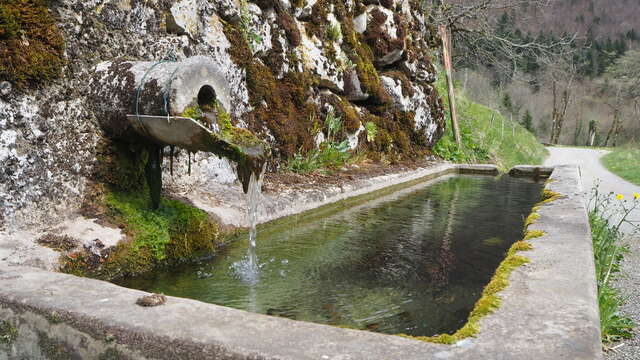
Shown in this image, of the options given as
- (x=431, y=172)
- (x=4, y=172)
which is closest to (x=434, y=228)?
(x=4, y=172)

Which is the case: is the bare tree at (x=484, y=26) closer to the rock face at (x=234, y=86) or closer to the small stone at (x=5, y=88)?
the rock face at (x=234, y=86)

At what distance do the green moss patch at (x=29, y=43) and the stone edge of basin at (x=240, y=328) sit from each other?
156cm

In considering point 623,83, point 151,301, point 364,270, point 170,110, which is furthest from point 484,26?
point 623,83

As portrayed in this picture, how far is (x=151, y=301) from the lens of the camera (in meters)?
2.21

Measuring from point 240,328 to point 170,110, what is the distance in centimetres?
217

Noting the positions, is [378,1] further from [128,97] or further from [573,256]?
[573,256]

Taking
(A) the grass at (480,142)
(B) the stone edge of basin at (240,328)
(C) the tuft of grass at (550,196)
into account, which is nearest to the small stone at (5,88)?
(B) the stone edge of basin at (240,328)

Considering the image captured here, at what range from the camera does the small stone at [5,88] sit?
3.41 meters

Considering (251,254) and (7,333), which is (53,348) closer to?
(7,333)

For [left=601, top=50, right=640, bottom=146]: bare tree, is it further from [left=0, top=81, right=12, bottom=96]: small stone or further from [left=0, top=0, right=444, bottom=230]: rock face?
[left=0, top=81, right=12, bottom=96]: small stone

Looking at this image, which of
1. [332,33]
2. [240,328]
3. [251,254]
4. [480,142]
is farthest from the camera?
[480,142]

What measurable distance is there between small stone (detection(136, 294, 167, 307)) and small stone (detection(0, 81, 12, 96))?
214 centimetres

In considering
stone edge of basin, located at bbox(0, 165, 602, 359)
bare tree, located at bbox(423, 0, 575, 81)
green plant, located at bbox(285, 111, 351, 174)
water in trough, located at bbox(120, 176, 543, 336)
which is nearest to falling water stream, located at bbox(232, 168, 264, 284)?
water in trough, located at bbox(120, 176, 543, 336)

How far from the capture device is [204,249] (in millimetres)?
4234
